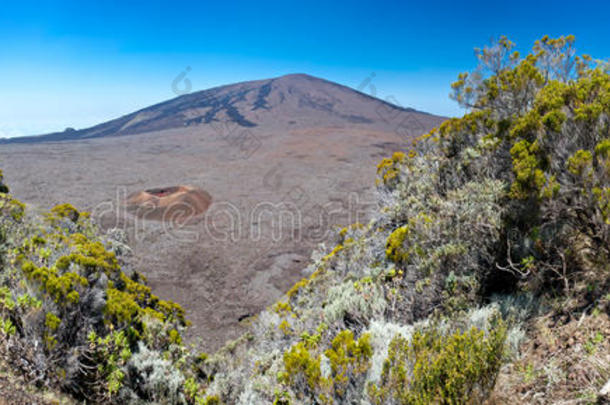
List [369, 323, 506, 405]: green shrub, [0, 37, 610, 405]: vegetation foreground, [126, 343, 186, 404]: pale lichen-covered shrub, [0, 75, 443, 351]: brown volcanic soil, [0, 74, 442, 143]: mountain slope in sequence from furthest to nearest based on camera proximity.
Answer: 1. [0, 74, 442, 143]: mountain slope
2. [0, 75, 443, 351]: brown volcanic soil
3. [126, 343, 186, 404]: pale lichen-covered shrub
4. [0, 37, 610, 405]: vegetation foreground
5. [369, 323, 506, 405]: green shrub

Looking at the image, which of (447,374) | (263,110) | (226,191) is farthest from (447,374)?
(263,110)

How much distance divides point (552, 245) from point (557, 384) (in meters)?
1.38

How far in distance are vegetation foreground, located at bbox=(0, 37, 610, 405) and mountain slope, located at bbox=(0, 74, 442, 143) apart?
153 feet

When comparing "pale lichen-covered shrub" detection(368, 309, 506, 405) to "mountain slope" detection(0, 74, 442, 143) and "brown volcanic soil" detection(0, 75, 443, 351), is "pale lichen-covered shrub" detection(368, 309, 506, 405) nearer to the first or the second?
"brown volcanic soil" detection(0, 75, 443, 351)

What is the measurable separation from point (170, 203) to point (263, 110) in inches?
1747

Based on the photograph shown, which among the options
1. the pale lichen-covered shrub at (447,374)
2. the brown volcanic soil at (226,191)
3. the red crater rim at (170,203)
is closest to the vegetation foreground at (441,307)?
the pale lichen-covered shrub at (447,374)

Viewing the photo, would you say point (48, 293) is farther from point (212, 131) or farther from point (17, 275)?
point (212, 131)

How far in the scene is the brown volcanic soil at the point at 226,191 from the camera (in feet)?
38.0

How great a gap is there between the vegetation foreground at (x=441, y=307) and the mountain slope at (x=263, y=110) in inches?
1837

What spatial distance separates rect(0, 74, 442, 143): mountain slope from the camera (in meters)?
54.4

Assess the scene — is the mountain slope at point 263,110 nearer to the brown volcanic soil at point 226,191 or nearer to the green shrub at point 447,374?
the brown volcanic soil at point 226,191

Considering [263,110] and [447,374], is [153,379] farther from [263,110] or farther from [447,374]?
[263,110]

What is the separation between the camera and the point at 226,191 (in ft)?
72.2

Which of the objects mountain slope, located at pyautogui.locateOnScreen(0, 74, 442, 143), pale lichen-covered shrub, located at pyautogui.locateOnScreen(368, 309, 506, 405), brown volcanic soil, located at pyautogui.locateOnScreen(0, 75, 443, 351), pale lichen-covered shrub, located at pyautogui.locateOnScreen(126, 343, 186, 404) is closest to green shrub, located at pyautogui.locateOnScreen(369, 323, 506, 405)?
pale lichen-covered shrub, located at pyautogui.locateOnScreen(368, 309, 506, 405)
